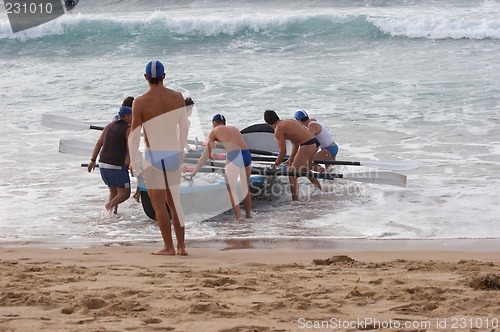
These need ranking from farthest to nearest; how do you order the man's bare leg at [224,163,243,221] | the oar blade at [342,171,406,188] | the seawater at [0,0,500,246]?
the oar blade at [342,171,406,188], the man's bare leg at [224,163,243,221], the seawater at [0,0,500,246]

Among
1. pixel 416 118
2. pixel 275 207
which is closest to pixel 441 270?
pixel 275 207

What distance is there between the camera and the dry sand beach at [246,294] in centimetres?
411

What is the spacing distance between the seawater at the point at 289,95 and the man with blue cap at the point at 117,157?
318mm

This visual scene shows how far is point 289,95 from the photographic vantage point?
16953 millimetres

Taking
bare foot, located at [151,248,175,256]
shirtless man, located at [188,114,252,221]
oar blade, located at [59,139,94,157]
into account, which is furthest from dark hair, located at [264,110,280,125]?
bare foot, located at [151,248,175,256]

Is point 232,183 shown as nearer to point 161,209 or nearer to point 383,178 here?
point 383,178

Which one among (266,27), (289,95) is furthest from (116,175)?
(266,27)

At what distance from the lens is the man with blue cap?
8719 millimetres

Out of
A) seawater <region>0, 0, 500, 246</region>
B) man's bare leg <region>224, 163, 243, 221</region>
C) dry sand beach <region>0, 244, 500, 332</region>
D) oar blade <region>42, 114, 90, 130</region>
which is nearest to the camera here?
dry sand beach <region>0, 244, 500, 332</region>

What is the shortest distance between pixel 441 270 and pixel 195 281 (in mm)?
1859

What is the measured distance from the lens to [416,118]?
14570 mm

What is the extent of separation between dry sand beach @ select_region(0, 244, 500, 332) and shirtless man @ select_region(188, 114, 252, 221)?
94.9 inches

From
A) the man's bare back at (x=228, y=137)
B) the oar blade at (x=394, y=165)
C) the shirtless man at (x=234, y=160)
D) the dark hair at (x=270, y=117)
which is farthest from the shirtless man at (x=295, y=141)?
the oar blade at (x=394, y=165)

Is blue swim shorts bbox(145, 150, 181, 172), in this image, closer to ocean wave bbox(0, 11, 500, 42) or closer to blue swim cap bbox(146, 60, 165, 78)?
blue swim cap bbox(146, 60, 165, 78)
